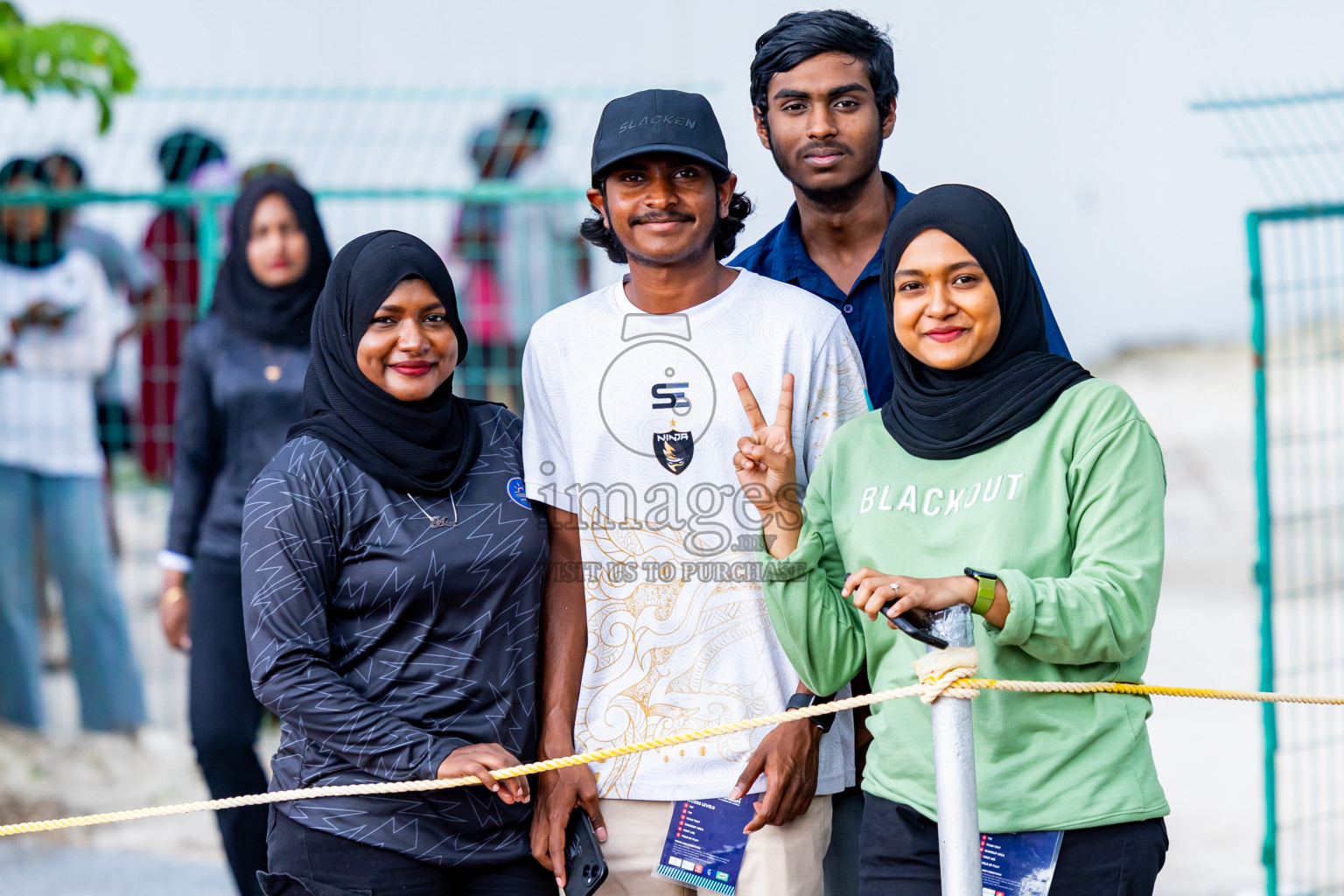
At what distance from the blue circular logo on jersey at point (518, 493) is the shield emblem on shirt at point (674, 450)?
0.85ft

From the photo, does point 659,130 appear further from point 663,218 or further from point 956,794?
point 956,794

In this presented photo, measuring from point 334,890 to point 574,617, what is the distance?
2.12 feet

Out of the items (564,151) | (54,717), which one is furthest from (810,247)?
(54,717)

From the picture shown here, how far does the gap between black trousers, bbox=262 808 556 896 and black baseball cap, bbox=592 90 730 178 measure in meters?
1.32

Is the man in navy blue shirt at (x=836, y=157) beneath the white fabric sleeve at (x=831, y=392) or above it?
above

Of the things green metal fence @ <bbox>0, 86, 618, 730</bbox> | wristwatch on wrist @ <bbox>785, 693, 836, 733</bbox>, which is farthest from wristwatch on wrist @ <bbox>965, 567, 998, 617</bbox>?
green metal fence @ <bbox>0, 86, 618, 730</bbox>

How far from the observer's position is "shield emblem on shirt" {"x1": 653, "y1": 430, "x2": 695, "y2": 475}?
Answer: 2.59 metres

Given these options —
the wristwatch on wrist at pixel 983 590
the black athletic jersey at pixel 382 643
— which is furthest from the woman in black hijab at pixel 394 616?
the wristwatch on wrist at pixel 983 590

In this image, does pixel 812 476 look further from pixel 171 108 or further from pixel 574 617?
pixel 171 108

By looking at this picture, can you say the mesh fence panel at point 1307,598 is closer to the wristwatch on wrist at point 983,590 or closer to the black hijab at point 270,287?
the wristwatch on wrist at point 983,590

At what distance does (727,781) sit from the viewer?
254 centimetres

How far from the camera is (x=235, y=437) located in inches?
154

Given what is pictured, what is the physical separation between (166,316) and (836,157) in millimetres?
3575

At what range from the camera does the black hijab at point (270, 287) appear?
3.95 meters
